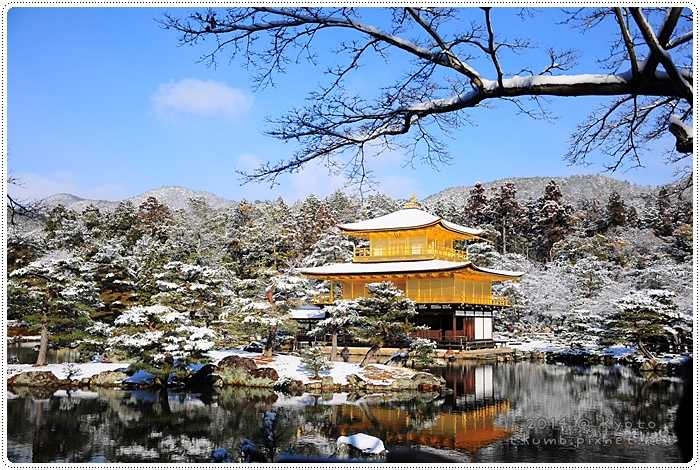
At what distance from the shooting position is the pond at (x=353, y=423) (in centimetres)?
686

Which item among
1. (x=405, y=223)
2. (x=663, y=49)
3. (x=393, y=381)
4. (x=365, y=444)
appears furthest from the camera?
(x=405, y=223)

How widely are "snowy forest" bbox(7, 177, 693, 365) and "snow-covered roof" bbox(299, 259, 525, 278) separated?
2.85ft

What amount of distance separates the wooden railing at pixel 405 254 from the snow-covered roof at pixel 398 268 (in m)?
0.27

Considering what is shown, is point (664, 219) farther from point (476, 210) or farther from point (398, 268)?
point (398, 268)

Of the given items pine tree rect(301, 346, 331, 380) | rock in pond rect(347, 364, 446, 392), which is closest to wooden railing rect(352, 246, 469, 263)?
rock in pond rect(347, 364, 446, 392)

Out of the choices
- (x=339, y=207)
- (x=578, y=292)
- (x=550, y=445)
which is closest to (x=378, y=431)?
(x=550, y=445)

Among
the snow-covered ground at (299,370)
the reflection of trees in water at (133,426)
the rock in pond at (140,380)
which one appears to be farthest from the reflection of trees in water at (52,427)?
the snow-covered ground at (299,370)

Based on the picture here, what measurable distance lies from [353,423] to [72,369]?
260 inches

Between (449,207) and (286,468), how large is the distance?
29.6 meters

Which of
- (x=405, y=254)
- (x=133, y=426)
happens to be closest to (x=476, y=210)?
(x=405, y=254)

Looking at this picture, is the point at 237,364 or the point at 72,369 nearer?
the point at 72,369

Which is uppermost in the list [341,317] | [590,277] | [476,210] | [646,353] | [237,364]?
[476,210]

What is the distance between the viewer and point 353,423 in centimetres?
843

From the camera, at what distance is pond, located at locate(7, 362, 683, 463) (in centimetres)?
686
